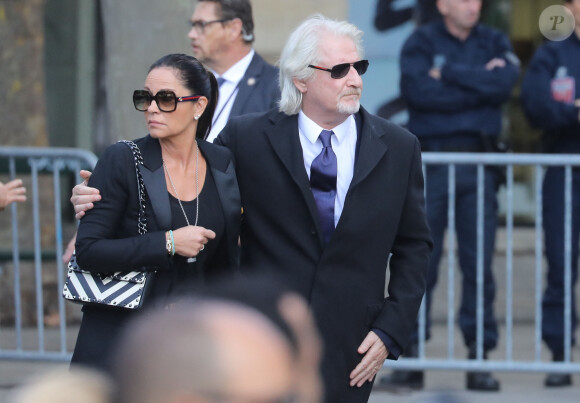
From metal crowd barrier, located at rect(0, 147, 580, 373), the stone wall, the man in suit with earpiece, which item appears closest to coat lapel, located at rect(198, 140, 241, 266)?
the man in suit with earpiece

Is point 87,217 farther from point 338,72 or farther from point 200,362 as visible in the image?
point 200,362

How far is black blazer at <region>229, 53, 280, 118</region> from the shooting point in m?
5.13

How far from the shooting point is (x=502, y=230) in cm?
907

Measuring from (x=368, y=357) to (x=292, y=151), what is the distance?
0.73 meters

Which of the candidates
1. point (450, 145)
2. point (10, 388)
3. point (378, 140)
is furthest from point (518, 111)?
point (378, 140)

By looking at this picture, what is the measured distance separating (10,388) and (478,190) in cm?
276

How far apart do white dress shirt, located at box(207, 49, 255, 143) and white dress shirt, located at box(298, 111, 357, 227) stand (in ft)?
4.04

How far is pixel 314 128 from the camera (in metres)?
3.89

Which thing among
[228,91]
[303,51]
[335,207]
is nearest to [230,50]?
[228,91]

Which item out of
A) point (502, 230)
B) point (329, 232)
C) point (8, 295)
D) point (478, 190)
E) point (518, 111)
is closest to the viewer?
point (329, 232)

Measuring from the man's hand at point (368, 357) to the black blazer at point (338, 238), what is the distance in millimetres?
26

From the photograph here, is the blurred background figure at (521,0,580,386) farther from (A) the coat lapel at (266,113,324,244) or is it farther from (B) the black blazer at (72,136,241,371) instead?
(B) the black blazer at (72,136,241,371)

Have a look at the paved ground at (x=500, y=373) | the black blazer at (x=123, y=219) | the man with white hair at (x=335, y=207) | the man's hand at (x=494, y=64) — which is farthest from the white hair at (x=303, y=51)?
the man's hand at (x=494, y=64)

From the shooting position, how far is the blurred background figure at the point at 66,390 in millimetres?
1526
